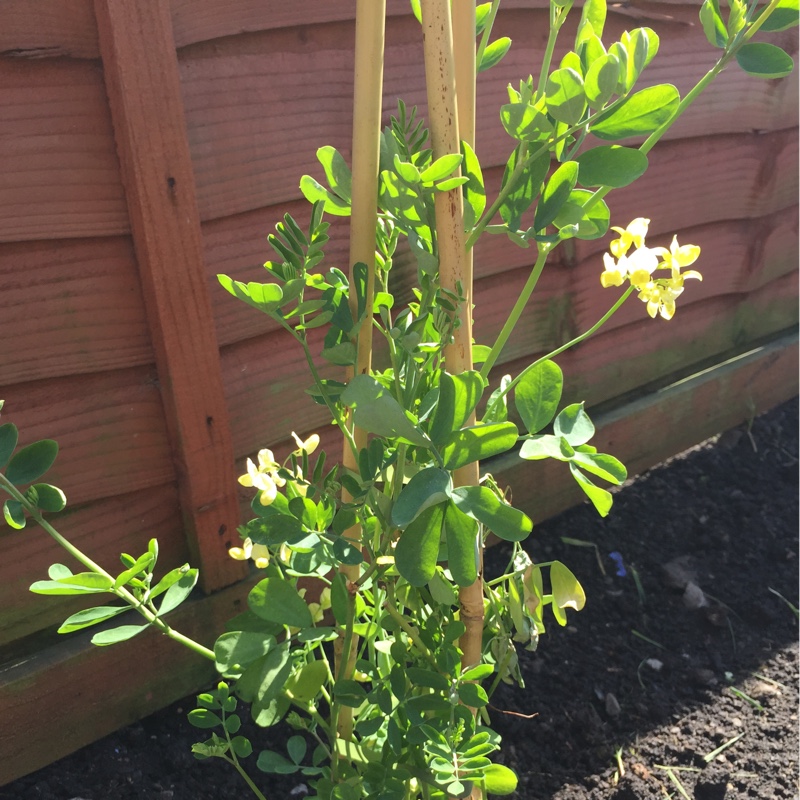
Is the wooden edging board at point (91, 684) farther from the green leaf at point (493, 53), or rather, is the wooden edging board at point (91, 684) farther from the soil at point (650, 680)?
the green leaf at point (493, 53)

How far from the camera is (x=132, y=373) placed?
1350 millimetres

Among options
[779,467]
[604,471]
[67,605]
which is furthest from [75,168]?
[779,467]

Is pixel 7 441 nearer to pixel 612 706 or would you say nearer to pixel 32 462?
pixel 32 462

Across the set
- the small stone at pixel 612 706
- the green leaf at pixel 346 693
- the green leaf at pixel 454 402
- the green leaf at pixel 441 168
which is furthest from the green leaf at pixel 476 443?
the small stone at pixel 612 706

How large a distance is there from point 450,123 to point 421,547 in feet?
1.32

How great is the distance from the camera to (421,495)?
708 millimetres

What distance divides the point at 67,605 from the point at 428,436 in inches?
36.4

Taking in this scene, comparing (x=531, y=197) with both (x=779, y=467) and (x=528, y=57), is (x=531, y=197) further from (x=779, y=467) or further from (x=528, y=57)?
(x=779, y=467)

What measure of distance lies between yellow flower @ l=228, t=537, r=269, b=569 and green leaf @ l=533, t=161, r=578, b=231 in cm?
47

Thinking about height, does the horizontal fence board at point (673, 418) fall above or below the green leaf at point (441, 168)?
below

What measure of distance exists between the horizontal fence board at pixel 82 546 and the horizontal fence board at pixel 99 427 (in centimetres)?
4

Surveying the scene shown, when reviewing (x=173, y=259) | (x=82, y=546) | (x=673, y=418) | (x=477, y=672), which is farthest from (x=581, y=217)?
(x=673, y=418)

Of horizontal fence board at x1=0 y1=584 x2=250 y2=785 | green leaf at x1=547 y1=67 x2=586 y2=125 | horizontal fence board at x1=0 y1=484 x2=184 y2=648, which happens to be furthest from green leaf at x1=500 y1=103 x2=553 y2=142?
horizontal fence board at x1=0 y1=584 x2=250 y2=785

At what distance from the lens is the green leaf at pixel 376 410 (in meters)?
0.70
